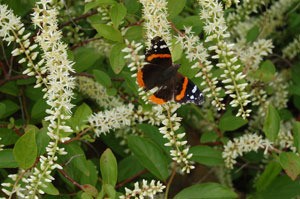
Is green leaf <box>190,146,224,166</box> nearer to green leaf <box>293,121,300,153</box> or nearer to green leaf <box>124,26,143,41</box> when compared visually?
green leaf <box>293,121,300,153</box>

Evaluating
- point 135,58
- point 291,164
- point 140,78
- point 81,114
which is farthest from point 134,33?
point 291,164

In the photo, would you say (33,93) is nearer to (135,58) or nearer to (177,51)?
(135,58)

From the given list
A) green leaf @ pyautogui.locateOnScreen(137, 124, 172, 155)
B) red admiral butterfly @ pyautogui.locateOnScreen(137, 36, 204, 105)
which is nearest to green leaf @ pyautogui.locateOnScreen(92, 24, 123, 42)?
red admiral butterfly @ pyautogui.locateOnScreen(137, 36, 204, 105)

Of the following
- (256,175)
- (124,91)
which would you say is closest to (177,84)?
(124,91)

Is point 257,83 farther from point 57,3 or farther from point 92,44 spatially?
point 57,3

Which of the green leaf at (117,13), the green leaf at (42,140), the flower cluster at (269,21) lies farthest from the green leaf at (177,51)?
the flower cluster at (269,21)
